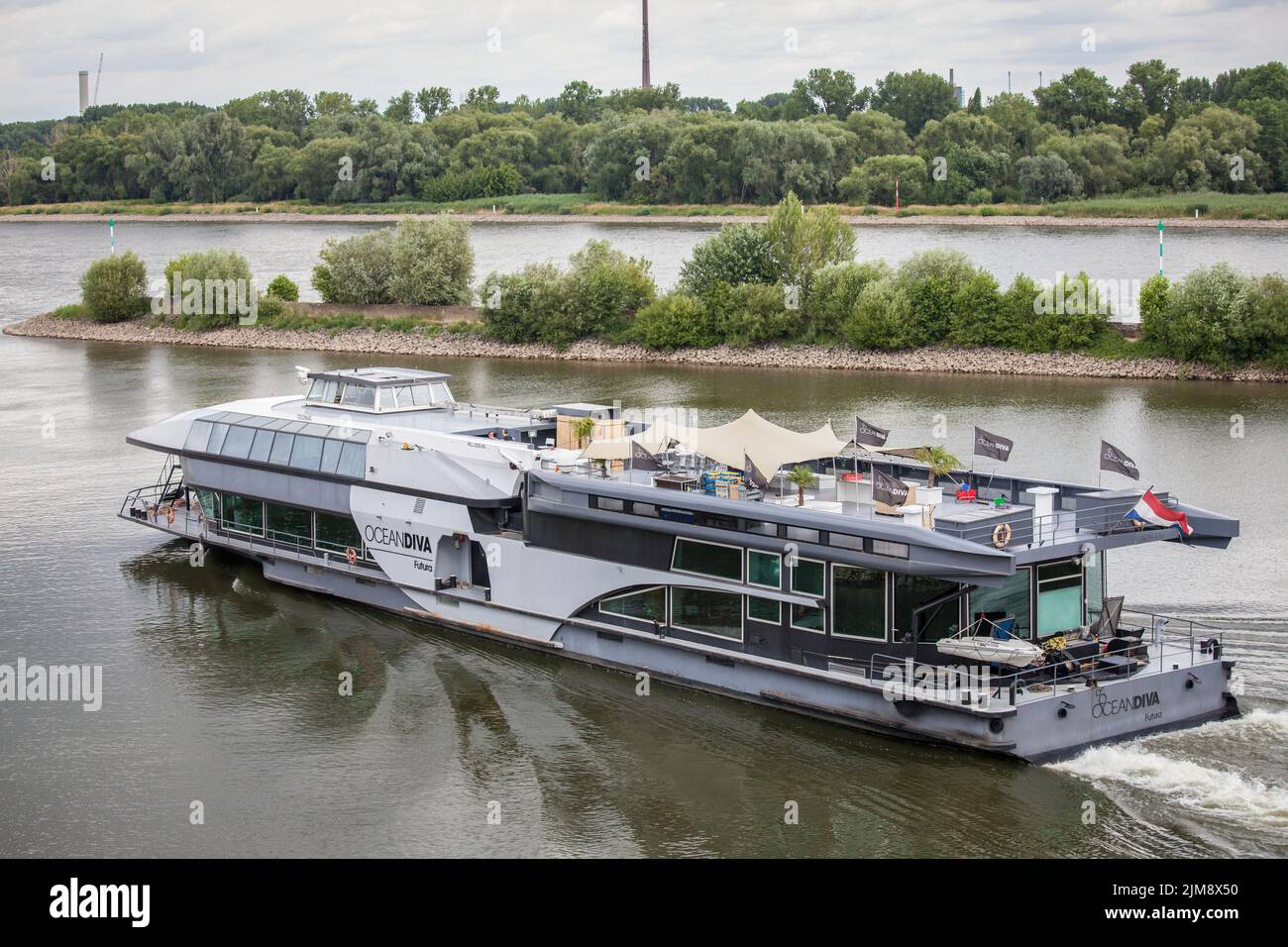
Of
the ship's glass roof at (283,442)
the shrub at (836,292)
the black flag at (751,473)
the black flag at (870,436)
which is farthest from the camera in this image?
the shrub at (836,292)

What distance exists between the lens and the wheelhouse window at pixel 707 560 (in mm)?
26234

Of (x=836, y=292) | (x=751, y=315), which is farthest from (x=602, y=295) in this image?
(x=836, y=292)

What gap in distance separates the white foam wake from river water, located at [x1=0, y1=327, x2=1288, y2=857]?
0.04 meters

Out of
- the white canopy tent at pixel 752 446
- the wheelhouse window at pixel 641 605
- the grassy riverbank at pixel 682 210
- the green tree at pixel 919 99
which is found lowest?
the wheelhouse window at pixel 641 605

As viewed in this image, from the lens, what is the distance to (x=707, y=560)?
26.6 m

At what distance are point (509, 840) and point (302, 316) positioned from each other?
64165 mm

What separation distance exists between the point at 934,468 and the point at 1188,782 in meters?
7.12

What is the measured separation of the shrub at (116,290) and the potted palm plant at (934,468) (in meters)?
70.2

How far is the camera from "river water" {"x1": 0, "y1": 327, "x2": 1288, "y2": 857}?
2197cm

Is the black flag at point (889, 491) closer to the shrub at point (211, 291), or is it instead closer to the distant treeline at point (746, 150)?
the shrub at point (211, 291)

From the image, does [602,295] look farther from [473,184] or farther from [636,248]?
[473,184]

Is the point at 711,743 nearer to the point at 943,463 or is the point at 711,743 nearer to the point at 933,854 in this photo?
the point at 933,854

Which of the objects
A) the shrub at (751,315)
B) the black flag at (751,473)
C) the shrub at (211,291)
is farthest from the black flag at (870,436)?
the shrub at (211,291)

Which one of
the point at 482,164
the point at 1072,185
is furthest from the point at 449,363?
the point at 482,164
